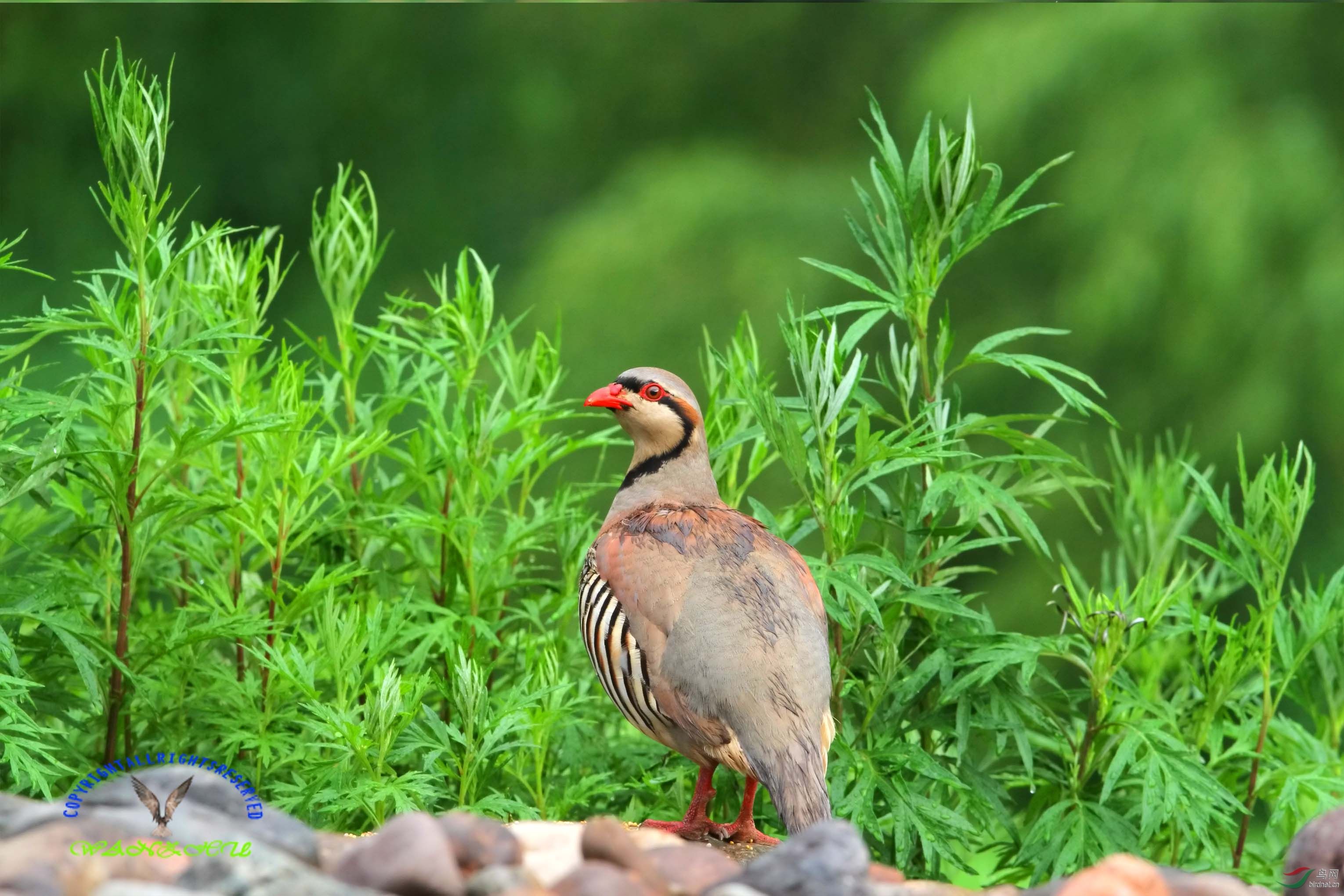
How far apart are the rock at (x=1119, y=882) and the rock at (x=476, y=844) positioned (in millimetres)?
736

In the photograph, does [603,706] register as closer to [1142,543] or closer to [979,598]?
[1142,543]

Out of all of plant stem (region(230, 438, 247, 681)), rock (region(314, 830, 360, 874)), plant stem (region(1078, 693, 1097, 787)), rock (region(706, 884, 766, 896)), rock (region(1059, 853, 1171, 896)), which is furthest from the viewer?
plant stem (region(230, 438, 247, 681))

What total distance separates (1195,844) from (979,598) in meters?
3.87

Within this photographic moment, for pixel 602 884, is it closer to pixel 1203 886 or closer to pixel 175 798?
pixel 175 798

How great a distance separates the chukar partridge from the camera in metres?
2.23

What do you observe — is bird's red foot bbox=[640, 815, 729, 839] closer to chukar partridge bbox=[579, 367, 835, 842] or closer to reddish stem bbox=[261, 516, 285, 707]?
chukar partridge bbox=[579, 367, 835, 842]

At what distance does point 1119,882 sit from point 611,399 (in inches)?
49.5

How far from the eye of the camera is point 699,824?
2479 millimetres

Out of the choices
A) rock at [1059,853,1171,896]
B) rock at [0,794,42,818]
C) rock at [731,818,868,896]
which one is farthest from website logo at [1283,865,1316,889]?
rock at [0,794,42,818]

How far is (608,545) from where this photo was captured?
2496mm

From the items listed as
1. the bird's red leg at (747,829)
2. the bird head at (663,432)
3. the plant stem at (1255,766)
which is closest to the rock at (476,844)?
the bird's red leg at (747,829)

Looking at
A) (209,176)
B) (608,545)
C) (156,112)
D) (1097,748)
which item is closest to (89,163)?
(209,176)

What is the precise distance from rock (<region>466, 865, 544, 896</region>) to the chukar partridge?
1.52ft

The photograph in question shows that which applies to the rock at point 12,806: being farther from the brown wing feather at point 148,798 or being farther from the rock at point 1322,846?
the rock at point 1322,846
